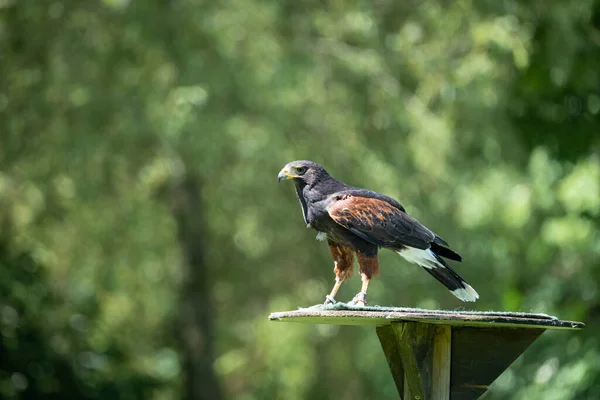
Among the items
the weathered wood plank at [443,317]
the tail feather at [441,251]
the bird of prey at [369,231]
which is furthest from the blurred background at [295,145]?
the weathered wood plank at [443,317]

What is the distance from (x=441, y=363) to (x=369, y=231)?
2.47 ft

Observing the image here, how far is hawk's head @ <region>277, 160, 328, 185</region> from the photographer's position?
4.58 m

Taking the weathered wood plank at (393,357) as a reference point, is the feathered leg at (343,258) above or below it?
above

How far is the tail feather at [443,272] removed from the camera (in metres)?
4.30

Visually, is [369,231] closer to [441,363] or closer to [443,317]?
[441,363]

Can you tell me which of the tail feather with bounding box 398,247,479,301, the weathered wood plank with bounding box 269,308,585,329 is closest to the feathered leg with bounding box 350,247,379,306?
the tail feather with bounding box 398,247,479,301

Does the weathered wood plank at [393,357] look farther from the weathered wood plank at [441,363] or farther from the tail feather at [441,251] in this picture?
the tail feather at [441,251]

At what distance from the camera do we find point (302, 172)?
4.63 meters

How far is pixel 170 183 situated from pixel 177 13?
3247 millimetres

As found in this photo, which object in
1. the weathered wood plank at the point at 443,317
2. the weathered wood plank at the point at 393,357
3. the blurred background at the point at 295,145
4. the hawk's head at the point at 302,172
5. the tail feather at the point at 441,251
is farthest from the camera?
the blurred background at the point at 295,145

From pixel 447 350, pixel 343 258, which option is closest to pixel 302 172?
pixel 343 258

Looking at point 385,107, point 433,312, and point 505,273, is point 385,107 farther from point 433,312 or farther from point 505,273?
point 433,312

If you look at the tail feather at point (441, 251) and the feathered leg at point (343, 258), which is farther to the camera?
the feathered leg at point (343, 258)

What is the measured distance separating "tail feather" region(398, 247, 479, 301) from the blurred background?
14.8ft
